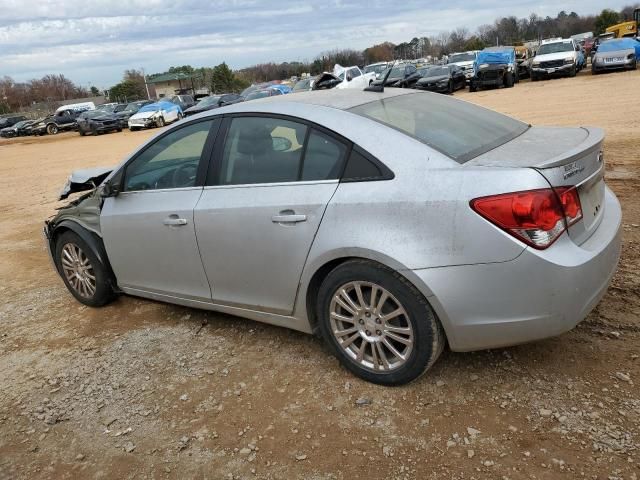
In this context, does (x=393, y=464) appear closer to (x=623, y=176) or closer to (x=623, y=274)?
(x=623, y=274)

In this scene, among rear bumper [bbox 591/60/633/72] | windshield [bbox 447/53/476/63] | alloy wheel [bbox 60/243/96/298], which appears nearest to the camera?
alloy wheel [bbox 60/243/96/298]

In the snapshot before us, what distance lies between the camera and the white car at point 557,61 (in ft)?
92.0

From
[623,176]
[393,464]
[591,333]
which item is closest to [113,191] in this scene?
[393,464]

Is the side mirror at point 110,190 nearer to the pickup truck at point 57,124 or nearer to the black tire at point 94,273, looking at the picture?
the black tire at point 94,273

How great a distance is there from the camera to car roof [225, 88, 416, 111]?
350cm

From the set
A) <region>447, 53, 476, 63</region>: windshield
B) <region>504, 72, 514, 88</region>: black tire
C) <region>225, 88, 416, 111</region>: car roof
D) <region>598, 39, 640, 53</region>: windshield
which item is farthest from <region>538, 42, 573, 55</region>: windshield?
<region>225, 88, 416, 111</region>: car roof

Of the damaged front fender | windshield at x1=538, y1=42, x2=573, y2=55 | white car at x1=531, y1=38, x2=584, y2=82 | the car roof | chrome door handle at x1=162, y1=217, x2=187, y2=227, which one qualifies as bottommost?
white car at x1=531, y1=38, x2=584, y2=82

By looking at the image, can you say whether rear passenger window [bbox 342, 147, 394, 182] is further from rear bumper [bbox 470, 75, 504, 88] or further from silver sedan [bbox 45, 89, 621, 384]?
rear bumper [bbox 470, 75, 504, 88]

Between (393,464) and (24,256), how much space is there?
246 inches

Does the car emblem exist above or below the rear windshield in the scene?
below

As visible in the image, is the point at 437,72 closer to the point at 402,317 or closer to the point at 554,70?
the point at 554,70

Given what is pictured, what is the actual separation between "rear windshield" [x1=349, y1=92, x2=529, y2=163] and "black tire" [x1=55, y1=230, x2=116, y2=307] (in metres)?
2.60

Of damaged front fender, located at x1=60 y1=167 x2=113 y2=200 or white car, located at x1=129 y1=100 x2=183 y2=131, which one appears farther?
white car, located at x1=129 y1=100 x2=183 y2=131

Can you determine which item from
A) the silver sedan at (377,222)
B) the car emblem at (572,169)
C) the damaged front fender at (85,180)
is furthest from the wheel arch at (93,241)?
the car emblem at (572,169)
